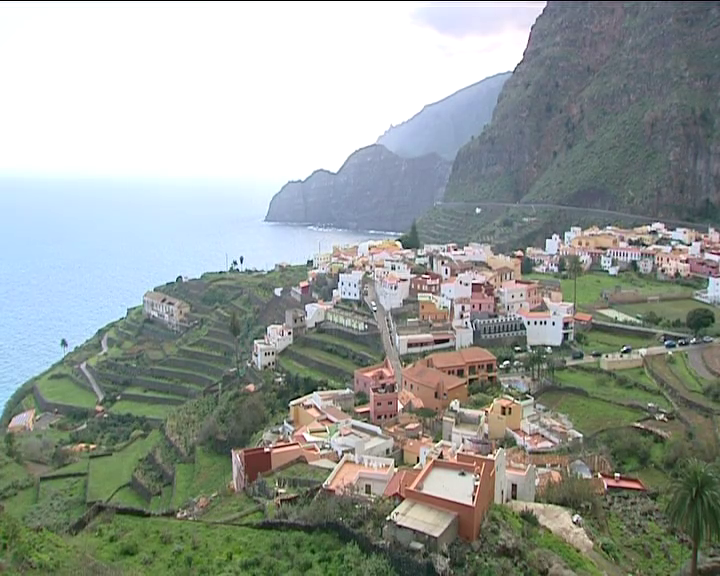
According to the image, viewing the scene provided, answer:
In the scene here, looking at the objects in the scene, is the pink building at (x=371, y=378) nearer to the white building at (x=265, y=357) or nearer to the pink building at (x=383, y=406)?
the pink building at (x=383, y=406)

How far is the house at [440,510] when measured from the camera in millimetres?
10648

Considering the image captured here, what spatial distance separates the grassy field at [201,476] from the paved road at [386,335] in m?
6.08

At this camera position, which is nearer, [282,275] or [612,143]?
[282,275]

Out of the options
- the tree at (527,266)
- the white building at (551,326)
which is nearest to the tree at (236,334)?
the white building at (551,326)

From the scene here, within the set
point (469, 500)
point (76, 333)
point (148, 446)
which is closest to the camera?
point (469, 500)

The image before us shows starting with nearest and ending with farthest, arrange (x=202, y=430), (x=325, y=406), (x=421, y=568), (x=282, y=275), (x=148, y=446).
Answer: (x=421, y=568) → (x=325, y=406) → (x=202, y=430) → (x=148, y=446) → (x=282, y=275)

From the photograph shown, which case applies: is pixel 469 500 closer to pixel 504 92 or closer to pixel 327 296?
pixel 327 296

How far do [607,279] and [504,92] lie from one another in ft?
168

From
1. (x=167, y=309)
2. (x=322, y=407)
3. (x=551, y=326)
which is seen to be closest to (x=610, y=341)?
(x=551, y=326)

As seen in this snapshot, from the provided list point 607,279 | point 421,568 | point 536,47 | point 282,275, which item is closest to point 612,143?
point 536,47

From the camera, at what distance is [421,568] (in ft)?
33.8

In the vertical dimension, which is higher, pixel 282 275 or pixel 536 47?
pixel 536 47

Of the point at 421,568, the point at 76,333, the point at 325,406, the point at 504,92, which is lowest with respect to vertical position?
the point at 76,333

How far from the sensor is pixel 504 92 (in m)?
84.6
